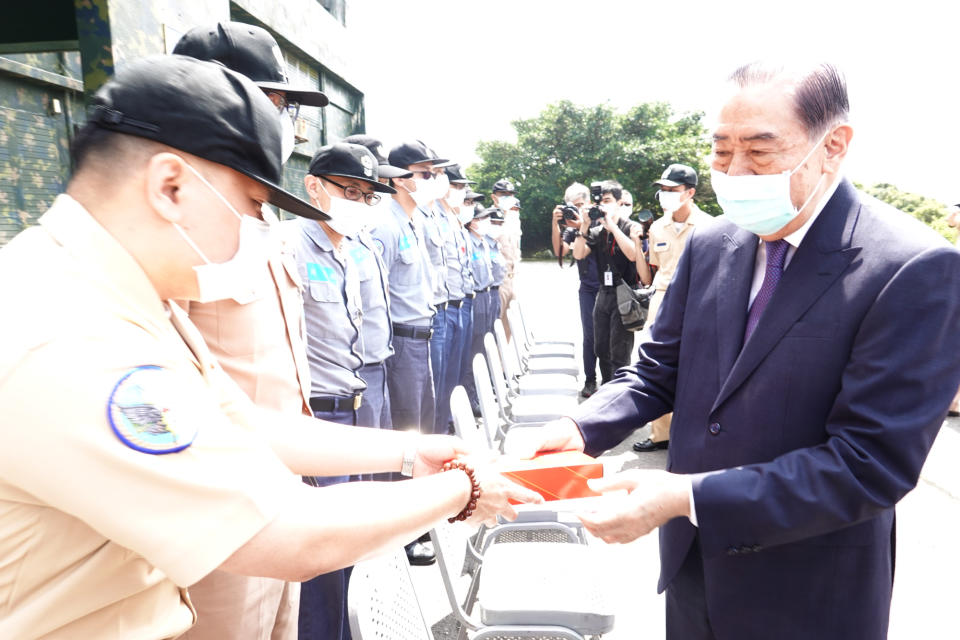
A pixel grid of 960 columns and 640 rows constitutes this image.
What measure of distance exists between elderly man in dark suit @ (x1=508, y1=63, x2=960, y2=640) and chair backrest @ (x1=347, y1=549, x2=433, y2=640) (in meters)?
0.54

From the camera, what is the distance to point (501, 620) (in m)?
2.06

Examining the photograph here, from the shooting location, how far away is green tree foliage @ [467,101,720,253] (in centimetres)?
3622

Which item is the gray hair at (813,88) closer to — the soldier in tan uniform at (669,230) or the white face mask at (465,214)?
the soldier in tan uniform at (669,230)

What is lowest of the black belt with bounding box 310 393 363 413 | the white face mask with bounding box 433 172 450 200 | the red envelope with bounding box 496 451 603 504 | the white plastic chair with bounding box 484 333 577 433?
the white plastic chair with bounding box 484 333 577 433

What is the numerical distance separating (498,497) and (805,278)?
0.97 m

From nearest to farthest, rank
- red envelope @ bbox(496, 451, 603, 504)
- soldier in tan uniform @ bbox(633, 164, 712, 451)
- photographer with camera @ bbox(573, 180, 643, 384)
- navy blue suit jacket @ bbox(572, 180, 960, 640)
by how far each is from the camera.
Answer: navy blue suit jacket @ bbox(572, 180, 960, 640) < red envelope @ bbox(496, 451, 603, 504) < soldier in tan uniform @ bbox(633, 164, 712, 451) < photographer with camera @ bbox(573, 180, 643, 384)

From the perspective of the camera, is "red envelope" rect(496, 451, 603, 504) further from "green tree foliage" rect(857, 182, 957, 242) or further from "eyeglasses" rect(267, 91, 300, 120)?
"green tree foliage" rect(857, 182, 957, 242)

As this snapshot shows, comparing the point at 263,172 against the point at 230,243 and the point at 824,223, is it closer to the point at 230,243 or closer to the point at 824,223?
the point at 230,243

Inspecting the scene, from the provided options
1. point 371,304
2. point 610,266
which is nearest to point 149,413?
point 371,304

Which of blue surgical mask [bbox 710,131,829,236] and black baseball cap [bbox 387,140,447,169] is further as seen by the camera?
black baseball cap [bbox 387,140,447,169]

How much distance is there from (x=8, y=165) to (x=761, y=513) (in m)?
3.88

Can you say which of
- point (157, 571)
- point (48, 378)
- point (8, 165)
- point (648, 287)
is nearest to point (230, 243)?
point (48, 378)

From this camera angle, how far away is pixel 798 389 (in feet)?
4.33

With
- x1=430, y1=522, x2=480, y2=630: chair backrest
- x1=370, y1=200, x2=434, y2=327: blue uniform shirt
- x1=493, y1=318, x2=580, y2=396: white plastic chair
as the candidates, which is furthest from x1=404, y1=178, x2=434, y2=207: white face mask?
x1=430, y1=522, x2=480, y2=630: chair backrest
